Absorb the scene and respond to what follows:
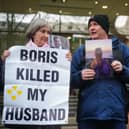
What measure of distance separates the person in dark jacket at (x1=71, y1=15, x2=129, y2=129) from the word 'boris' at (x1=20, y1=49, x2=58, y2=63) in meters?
0.20

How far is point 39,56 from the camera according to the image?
475 centimetres

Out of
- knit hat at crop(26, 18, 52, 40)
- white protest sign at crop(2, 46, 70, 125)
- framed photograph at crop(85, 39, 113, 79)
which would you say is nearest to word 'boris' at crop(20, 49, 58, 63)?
white protest sign at crop(2, 46, 70, 125)

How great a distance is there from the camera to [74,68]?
15.6ft

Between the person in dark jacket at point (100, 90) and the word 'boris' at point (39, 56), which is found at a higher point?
the word 'boris' at point (39, 56)

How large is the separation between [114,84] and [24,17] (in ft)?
31.4

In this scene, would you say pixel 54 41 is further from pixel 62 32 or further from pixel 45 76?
pixel 62 32

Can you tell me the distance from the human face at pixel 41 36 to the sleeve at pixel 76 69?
301 millimetres

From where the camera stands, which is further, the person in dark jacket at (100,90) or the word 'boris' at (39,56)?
the word 'boris' at (39,56)

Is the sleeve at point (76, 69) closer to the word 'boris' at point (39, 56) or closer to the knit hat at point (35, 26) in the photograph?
the word 'boris' at point (39, 56)

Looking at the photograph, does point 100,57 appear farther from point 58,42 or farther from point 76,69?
point 58,42

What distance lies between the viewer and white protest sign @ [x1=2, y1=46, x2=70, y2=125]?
466 cm

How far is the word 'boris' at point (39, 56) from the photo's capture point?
4.72m

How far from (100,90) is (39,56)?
0.61 m

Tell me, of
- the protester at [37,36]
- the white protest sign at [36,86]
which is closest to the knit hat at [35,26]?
the protester at [37,36]
